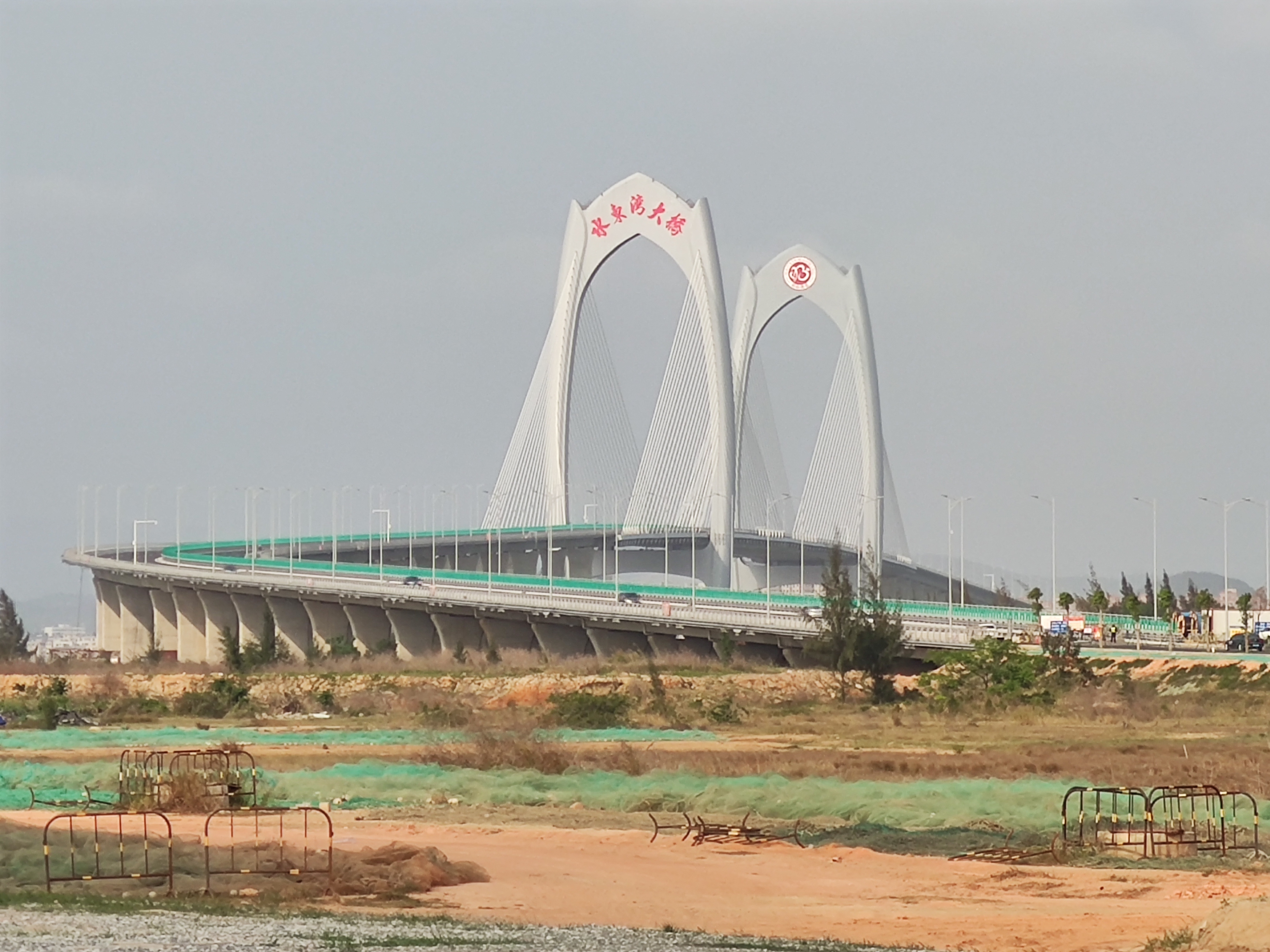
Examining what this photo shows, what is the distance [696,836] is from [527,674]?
39322 millimetres

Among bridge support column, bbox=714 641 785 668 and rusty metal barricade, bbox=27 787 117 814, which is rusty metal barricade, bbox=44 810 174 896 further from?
bridge support column, bbox=714 641 785 668

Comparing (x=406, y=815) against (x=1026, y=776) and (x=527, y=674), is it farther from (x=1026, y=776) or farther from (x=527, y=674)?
(x=527, y=674)

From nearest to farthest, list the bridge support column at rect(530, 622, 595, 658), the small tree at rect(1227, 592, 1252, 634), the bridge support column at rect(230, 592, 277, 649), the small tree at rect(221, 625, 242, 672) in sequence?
the small tree at rect(221, 625, 242, 672) → the small tree at rect(1227, 592, 1252, 634) → the bridge support column at rect(530, 622, 595, 658) → the bridge support column at rect(230, 592, 277, 649)

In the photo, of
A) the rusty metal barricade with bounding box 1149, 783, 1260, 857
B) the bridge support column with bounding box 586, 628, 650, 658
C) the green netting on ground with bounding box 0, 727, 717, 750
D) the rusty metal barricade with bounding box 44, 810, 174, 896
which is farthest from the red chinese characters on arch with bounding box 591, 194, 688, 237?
the rusty metal barricade with bounding box 44, 810, 174, 896

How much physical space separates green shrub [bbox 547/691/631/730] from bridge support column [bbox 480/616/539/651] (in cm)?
3296

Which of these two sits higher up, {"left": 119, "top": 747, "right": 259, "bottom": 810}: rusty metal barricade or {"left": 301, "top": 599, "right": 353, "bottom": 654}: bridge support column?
{"left": 301, "top": 599, "right": 353, "bottom": 654}: bridge support column

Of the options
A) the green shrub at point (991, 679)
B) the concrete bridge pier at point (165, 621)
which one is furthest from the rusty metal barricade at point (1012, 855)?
the concrete bridge pier at point (165, 621)

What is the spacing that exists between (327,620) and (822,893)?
7224 cm

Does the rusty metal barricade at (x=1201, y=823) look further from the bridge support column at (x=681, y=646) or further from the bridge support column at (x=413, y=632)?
the bridge support column at (x=413, y=632)

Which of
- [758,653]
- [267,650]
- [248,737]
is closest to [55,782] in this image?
[248,737]

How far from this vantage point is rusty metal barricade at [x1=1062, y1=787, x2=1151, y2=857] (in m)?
21.4

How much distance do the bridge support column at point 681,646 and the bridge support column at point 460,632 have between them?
9776mm

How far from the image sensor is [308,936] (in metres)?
14.4

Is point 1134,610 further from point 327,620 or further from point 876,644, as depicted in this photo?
point 327,620
